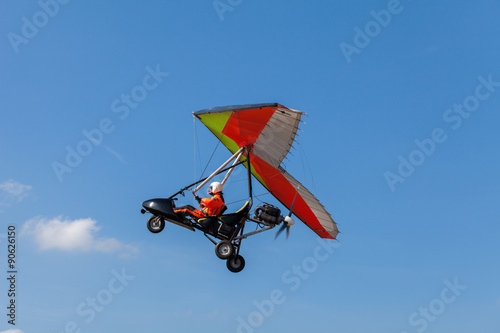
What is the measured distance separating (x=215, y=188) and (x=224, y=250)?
2.03 metres

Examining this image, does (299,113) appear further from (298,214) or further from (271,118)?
(298,214)

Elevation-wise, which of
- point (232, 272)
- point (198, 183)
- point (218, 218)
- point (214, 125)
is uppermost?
point (214, 125)

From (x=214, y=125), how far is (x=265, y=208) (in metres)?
3.34

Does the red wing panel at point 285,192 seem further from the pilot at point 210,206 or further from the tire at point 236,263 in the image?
the tire at point 236,263

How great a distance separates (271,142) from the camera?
2219 cm

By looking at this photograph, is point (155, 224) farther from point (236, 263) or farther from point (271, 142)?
point (271, 142)

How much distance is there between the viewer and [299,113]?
2020 cm

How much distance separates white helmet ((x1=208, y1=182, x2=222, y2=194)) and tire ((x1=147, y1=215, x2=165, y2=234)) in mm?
2035

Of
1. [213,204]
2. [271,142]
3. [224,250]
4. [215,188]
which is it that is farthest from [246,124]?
[224,250]

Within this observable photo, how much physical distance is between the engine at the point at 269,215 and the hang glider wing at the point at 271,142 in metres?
2.00

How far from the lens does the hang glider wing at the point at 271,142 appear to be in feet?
Result: 68.5

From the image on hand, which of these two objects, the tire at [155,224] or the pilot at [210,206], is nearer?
the pilot at [210,206]

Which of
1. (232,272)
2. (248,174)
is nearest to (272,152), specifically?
(248,174)

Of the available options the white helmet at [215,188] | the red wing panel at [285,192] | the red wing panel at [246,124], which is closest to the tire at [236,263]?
the white helmet at [215,188]
